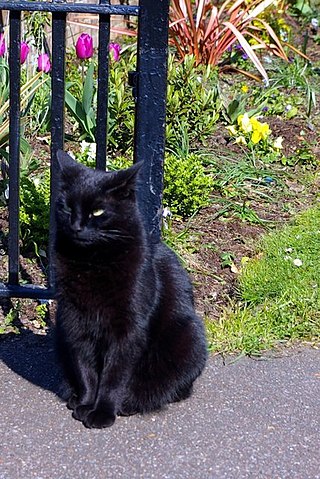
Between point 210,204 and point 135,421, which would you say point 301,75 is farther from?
point 135,421

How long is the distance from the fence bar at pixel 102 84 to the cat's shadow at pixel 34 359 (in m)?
0.79

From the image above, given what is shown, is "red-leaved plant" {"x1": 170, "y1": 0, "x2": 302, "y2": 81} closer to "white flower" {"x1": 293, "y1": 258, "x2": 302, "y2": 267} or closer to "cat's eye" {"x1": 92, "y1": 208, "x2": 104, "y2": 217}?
"white flower" {"x1": 293, "y1": 258, "x2": 302, "y2": 267}

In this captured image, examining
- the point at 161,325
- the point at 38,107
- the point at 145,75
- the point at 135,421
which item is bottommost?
the point at 135,421

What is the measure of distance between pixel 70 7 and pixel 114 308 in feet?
3.82

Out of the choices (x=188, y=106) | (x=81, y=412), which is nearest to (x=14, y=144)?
(x=81, y=412)

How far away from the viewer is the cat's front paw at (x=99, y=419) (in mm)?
2902

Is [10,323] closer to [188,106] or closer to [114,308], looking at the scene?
[114,308]

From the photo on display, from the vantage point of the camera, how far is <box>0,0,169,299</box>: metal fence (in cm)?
312

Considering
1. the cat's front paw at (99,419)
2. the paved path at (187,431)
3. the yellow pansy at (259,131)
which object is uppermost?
the yellow pansy at (259,131)

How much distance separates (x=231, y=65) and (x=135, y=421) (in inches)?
154

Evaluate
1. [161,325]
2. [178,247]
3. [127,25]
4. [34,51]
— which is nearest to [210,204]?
[178,247]

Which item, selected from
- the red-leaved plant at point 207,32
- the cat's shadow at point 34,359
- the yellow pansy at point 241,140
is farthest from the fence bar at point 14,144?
the red-leaved plant at point 207,32

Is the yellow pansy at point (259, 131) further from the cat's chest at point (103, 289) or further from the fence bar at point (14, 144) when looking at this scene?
the cat's chest at point (103, 289)

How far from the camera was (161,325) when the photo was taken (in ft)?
10.0
